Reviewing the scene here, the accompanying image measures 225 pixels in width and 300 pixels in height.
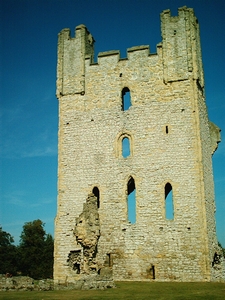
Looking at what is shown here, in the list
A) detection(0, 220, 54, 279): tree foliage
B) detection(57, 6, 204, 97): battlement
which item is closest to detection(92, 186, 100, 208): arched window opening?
detection(57, 6, 204, 97): battlement

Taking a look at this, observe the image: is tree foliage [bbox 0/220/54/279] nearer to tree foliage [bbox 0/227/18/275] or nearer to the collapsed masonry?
tree foliage [bbox 0/227/18/275]

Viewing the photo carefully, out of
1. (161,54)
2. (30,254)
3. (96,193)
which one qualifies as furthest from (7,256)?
(161,54)

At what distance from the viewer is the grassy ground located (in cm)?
1101

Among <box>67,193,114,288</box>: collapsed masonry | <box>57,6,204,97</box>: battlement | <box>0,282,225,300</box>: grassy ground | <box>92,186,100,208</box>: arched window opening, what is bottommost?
<box>0,282,225,300</box>: grassy ground

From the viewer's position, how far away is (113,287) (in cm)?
1377

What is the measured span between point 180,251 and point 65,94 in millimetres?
9325

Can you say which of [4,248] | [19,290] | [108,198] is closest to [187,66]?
[108,198]

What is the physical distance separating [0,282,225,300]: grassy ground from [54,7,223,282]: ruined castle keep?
6.99 ft

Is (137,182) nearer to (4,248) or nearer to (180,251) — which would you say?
(180,251)

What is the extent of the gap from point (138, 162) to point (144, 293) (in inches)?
264

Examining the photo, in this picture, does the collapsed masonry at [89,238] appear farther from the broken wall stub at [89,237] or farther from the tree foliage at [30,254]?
the tree foliage at [30,254]

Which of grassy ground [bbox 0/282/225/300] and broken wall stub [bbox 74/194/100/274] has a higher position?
broken wall stub [bbox 74/194/100/274]

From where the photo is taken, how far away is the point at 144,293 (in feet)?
39.8

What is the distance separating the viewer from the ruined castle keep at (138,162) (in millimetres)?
16109
